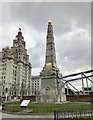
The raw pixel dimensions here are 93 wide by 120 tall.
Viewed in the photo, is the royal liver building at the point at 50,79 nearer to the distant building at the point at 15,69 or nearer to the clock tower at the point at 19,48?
the distant building at the point at 15,69

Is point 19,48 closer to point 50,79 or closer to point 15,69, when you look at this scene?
point 15,69

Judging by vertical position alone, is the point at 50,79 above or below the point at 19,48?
below

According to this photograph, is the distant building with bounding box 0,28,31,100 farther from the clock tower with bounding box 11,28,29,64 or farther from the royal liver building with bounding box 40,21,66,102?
the royal liver building with bounding box 40,21,66,102

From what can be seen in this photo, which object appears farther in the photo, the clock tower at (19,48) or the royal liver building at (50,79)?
the clock tower at (19,48)

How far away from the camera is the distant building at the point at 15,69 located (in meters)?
109

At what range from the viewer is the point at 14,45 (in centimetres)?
13000

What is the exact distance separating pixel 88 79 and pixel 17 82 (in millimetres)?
56944

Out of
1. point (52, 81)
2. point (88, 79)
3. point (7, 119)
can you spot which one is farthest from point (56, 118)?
point (88, 79)

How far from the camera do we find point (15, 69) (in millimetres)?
120250

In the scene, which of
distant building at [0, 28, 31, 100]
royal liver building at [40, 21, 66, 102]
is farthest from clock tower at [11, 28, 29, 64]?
royal liver building at [40, 21, 66, 102]

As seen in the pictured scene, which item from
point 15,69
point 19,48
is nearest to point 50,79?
point 15,69

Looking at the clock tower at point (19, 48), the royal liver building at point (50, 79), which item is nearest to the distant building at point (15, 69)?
the clock tower at point (19, 48)

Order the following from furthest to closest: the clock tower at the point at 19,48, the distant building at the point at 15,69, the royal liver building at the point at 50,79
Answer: the clock tower at the point at 19,48, the distant building at the point at 15,69, the royal liver building at the point at 50,79

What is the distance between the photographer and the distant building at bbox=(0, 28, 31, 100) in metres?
109
